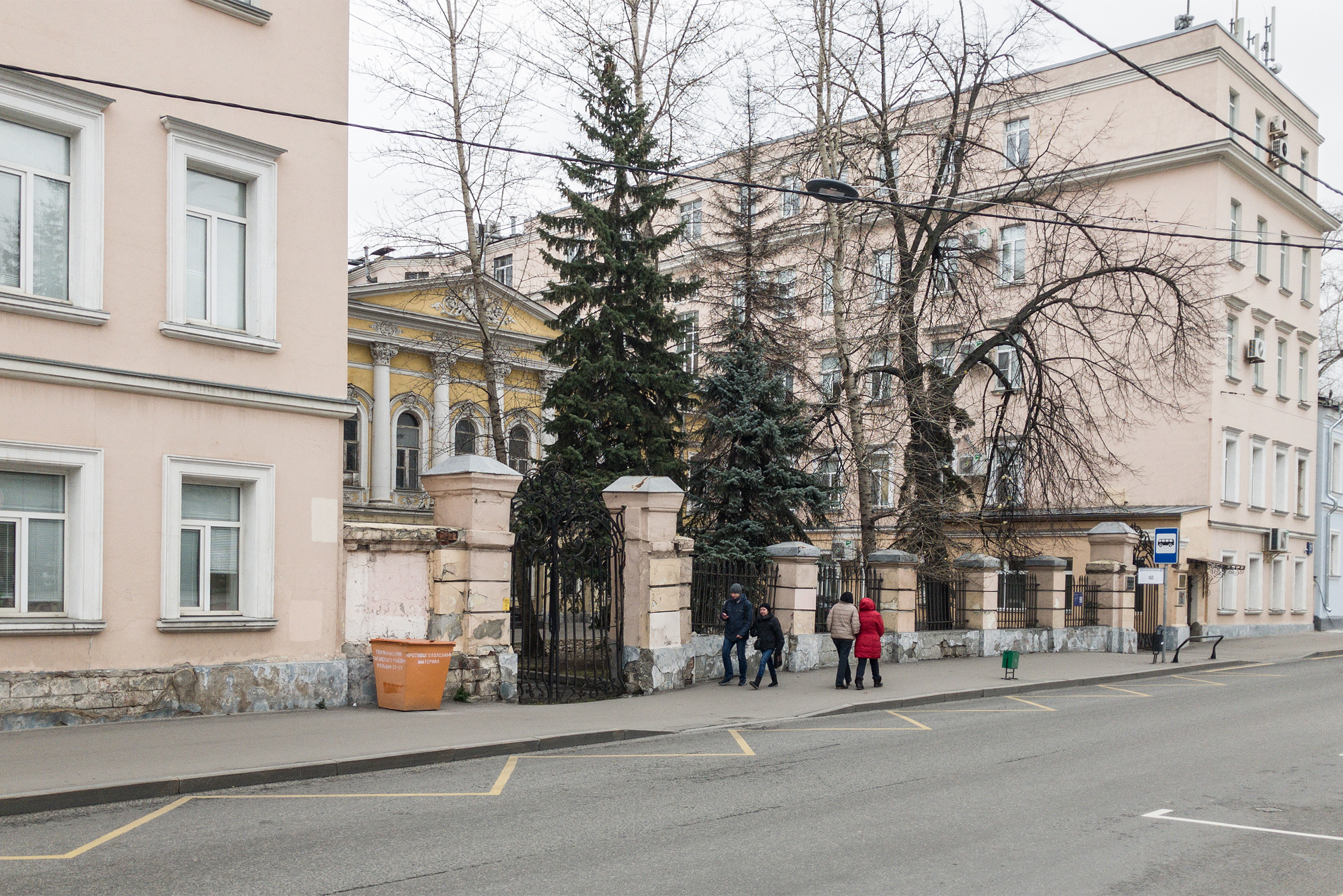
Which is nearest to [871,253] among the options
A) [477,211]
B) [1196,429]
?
[477,211]

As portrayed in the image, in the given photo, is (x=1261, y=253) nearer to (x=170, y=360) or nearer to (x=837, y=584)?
(x=837, y=584)

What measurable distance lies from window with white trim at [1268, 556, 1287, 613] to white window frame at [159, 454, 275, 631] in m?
37.4

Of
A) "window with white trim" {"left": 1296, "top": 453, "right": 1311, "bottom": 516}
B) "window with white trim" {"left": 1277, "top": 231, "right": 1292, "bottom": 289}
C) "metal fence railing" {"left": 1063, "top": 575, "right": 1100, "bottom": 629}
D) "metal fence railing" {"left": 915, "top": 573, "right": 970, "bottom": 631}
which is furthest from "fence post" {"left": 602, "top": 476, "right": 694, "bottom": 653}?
"window with white trim" {"left": 1296, "top": 453, "right": 1311, "bottom": 516}

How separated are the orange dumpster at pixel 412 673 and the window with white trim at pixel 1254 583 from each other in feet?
106

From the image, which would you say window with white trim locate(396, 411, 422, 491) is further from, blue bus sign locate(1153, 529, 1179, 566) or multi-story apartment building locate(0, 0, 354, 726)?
blue bus sign locate(1153, 529, 1179, 566)

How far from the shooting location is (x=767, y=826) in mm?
8086

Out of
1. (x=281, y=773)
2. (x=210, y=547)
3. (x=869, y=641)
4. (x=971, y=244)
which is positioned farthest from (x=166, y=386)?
(x=971, y=244)

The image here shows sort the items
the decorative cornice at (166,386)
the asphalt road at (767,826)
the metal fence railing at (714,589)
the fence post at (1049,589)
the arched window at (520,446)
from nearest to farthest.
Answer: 1. the asphalt road at (767,826)
2. the decorative cornice at (166,386)
3. the metal fence railing at (714,589)
4. the fence post at (1049,589)
5. the arched window at (520,446)

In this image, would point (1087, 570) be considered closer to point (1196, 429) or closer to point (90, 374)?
point (1196, 429)

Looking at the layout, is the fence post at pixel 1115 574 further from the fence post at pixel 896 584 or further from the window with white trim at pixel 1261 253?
the window with white trim at pixel 1261 253

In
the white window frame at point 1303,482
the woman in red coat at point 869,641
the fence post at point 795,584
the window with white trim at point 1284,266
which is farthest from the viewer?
the white window frame at point 1303,482

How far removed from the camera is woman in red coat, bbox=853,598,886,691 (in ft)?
59.4

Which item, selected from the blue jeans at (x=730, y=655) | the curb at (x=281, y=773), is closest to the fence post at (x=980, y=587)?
the blue jeans at (x=730, y=655)

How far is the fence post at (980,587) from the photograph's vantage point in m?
24.7
